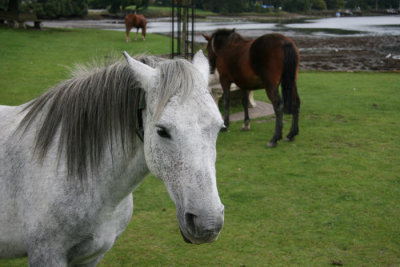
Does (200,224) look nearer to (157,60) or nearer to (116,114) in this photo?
(116,114)

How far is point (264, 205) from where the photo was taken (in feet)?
15.3

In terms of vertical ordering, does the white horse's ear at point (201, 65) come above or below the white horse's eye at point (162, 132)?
above

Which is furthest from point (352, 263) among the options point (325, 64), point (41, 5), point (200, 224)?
point (41, 5)

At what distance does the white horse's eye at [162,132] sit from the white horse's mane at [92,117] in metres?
0.27

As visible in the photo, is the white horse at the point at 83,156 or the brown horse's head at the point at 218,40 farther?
the brown horse's head at the point at 218,40

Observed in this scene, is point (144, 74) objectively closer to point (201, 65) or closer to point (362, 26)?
point (201, 65)

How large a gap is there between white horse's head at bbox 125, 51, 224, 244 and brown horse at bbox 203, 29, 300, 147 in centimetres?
506

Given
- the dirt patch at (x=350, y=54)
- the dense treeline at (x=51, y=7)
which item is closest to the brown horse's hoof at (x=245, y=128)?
the dirt patch at (x=350, y=54)

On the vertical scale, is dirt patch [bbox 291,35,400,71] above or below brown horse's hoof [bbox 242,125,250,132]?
above

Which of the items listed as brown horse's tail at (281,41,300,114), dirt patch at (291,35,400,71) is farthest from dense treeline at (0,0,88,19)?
brown horse's tail at (281,41,300,114)

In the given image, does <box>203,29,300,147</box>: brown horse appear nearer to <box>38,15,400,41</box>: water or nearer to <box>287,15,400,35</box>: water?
<box>38,15,400,41</box>: water

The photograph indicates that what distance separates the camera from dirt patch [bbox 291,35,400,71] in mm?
16000

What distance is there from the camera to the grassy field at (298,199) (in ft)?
12.0

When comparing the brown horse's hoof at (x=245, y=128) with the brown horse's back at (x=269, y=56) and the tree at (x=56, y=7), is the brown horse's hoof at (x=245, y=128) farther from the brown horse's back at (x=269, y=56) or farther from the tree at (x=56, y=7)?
the tree at (x=56, y=7)
